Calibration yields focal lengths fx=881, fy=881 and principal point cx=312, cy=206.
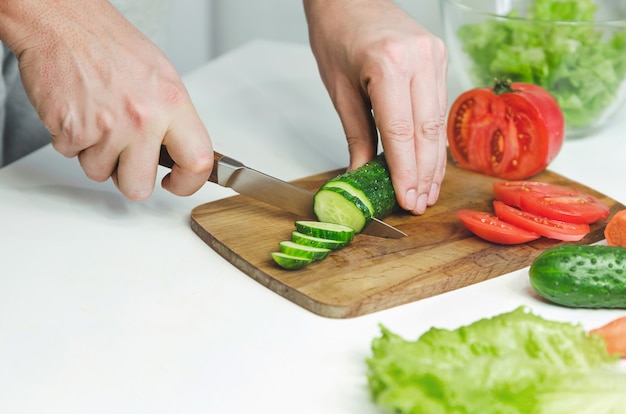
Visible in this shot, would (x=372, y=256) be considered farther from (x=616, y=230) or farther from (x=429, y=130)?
(x=616, y=230)

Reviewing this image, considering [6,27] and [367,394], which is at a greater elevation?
[6,27]

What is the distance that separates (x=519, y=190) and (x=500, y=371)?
0.89m

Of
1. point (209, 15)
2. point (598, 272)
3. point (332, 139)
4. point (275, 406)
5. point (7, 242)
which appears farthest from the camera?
point (209, 15)

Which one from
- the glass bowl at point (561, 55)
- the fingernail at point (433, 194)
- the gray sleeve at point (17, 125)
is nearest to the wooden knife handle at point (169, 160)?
the fingernail at point (433, 194)

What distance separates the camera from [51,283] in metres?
1.77

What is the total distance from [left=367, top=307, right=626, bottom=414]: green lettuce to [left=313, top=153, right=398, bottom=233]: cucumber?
564mm

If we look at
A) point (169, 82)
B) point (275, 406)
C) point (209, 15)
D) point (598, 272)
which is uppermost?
point (169, 82)

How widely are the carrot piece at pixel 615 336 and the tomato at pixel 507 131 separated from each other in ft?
2.93

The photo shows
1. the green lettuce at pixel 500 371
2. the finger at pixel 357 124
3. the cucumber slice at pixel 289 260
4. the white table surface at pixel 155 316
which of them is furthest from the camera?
the finger at pixel 357 124

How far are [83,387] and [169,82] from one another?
27.5 inches

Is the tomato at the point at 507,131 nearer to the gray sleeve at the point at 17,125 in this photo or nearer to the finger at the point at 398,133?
the finger at the point at 398,133

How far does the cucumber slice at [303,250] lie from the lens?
1772 millimetres

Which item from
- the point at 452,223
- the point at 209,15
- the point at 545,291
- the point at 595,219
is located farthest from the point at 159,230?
the point at 209,15

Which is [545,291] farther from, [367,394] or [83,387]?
[83,387]
